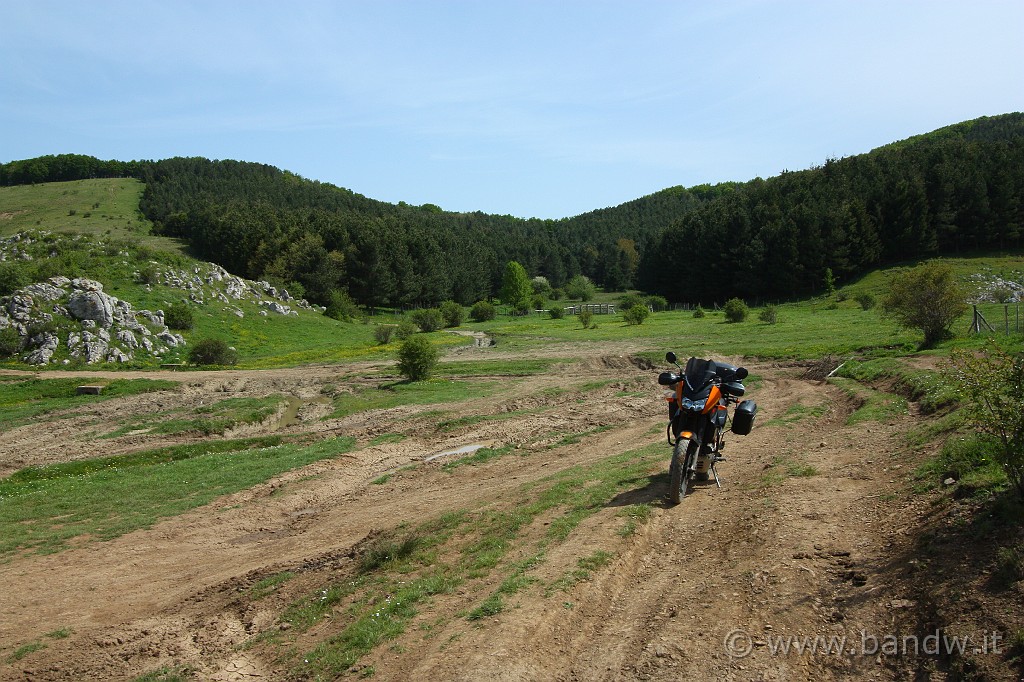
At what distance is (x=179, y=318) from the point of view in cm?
4978

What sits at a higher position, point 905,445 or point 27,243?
point 27,243

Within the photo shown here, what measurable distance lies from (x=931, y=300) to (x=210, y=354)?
44.6 m

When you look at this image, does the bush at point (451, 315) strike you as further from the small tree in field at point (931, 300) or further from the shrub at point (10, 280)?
the small tree in field at point (931, 300)

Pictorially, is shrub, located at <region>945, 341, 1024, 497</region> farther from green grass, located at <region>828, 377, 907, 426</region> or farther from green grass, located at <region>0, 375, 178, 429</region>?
green grass, located at <region>0, 375, 178, 429</region>

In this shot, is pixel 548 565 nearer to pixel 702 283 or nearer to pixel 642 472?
pixel 642 472

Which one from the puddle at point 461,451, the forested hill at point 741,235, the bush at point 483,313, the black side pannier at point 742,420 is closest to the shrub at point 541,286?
the forested hill at point 741,235

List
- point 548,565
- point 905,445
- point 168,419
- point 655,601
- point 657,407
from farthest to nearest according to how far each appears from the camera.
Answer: point 168,419, point 657,407, point 905,445, point 548,565, point 655,601

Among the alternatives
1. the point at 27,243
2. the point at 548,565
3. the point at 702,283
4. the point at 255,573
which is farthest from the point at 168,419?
the point at 702,283

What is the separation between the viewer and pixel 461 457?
1673 centimetres

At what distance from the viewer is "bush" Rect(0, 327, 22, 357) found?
4228 cm

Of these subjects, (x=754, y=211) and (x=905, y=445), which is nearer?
(x=905, y=445)

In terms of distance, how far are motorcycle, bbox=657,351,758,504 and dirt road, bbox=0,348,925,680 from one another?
453 millimetres

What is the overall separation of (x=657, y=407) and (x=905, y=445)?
11551mm

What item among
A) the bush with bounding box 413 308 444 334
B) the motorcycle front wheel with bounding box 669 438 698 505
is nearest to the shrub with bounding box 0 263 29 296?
the bush with bounding box 413 308 444 334
